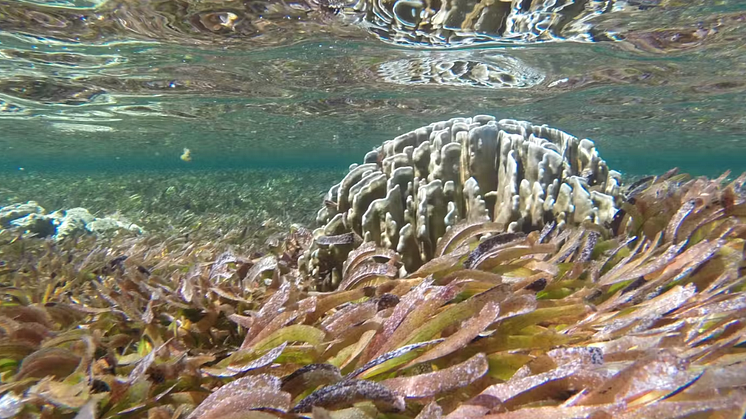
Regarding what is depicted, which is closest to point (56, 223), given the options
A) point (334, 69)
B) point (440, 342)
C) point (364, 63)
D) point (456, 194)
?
point (334, 69)

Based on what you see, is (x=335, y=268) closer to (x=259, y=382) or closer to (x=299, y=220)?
(x=259, y=382)

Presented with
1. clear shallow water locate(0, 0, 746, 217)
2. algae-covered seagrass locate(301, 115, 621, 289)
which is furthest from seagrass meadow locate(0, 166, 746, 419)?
clear shallow water locate(0, 0, 746, 217)

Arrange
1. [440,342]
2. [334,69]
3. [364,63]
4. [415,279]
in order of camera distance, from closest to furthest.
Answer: [440,342] → [415,279] → [364,63] → [334,69]

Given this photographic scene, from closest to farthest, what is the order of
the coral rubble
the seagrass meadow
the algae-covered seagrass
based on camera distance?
the seagrass meadow → the algae-covered seagrass → the coral rubble

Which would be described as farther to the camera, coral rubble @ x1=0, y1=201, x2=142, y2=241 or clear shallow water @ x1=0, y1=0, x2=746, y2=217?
clear shallow water @ x1=0, y1=0, x2=746, y2=217

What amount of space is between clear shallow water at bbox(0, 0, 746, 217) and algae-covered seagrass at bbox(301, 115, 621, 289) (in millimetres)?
6984

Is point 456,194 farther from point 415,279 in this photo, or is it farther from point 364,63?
point 364,63

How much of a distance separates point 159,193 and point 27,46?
789 cm

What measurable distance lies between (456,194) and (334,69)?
12810 mm

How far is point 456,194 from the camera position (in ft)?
12.7

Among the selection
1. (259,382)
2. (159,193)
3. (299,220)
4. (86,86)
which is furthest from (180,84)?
(259,382)

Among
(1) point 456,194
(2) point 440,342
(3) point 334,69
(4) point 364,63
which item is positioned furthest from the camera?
(3) point 334,69

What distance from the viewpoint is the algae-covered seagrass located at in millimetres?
3559

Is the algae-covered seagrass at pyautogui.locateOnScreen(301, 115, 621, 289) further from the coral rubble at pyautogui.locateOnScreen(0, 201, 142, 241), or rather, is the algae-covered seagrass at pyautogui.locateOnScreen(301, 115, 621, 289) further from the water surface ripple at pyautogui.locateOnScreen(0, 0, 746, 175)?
the coral rubble at pyautogui.locateOnScreen(0, 201, 142, 241)
